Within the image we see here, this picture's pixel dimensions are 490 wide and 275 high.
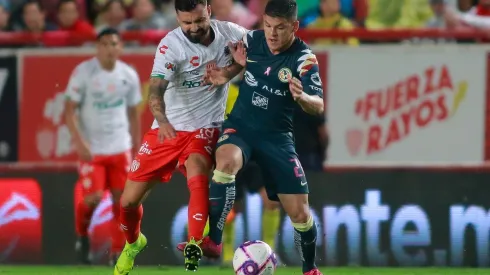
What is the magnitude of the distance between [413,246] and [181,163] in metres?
3.76

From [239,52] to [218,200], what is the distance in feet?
3.85

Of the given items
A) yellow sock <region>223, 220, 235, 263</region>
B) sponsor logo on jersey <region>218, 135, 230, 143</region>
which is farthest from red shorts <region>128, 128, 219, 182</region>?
yellow sock <region>223, 220, 235, 263</region>

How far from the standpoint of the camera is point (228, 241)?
504 inches

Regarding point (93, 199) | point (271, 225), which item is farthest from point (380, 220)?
point (93, 199)

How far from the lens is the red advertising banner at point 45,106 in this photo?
1520 centimetres

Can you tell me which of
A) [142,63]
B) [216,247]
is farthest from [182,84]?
[142,63]

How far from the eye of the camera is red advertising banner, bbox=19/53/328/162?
599 inches

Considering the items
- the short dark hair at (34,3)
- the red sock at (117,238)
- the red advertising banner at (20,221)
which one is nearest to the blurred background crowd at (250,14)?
the short dark hair at (34,3)

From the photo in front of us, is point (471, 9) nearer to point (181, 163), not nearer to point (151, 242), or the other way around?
point (151, 242)

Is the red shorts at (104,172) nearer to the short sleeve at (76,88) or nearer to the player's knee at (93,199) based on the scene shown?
the player's knee at (93,199)

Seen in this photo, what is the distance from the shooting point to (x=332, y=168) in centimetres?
1301

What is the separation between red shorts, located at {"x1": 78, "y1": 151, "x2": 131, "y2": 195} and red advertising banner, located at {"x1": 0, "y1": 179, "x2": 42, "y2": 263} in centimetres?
52

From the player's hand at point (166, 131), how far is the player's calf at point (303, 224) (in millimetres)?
1009

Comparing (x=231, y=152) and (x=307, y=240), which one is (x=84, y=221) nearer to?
(x=307, y=240)
